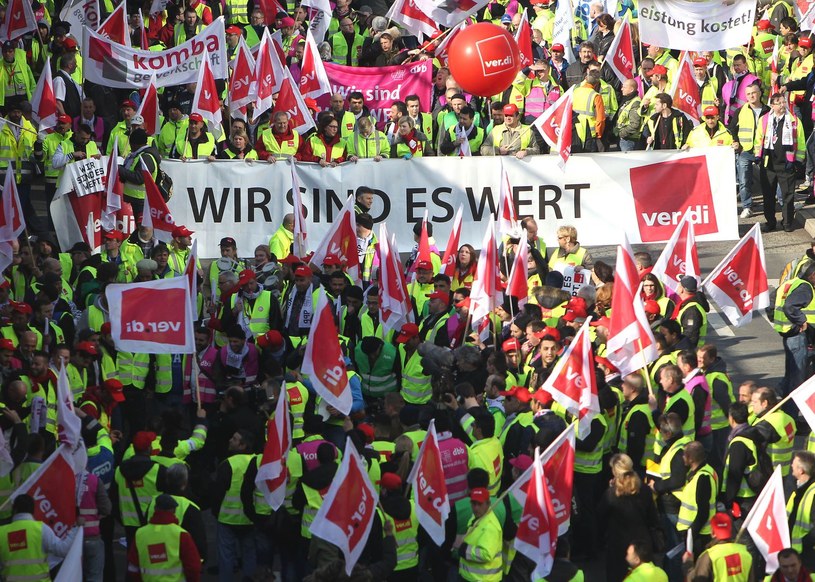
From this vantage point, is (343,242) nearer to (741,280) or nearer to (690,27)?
(741,280)

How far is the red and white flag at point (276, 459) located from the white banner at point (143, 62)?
10.2 m

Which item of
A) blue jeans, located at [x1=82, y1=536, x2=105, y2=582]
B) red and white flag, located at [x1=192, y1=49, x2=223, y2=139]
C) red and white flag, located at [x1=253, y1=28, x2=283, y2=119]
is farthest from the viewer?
red and white flag, located at [x1=253, y1=28, x2=283, y2=119]

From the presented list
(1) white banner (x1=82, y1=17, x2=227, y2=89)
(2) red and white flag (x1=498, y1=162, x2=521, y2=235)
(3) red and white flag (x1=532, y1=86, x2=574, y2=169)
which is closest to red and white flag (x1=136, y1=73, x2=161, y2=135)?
(1) white banner (x1=82, y1=17, x2=227, y2=89)

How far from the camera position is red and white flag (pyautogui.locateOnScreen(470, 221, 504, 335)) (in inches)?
635

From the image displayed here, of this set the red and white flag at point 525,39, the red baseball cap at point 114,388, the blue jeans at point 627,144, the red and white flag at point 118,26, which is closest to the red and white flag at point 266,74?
the red and white flag at point 118,26

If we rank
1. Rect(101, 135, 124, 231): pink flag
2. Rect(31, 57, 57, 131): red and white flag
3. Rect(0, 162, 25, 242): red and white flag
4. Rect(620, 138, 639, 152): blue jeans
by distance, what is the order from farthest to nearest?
Rect(620, 138, 639, 152): blue jeans, Rect(31, 57, 57, 131): red and white flag, Rect(101, 135, 124, 231): pink flag, Rect(0, 162, 25, 242): red and white flag

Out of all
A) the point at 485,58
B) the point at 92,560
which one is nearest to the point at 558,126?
the point at 485,58

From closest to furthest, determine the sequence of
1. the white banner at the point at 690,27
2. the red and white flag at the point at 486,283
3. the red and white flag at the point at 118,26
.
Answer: the red and white flag at the point at 486,283
the white banner at the point at 690,27
the red and white flag at the point at 118,26

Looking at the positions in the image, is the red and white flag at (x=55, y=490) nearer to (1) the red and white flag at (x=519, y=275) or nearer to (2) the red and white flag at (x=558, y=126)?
(1) the red and white flag at (x=519, y=275)

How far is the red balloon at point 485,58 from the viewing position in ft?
68.3

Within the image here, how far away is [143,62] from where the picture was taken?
2211 cm

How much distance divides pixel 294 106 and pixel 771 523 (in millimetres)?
10425

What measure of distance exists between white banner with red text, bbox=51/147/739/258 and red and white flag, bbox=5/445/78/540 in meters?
8.44

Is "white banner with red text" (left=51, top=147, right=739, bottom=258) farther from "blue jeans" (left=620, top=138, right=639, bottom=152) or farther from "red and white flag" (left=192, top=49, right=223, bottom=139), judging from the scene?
"blue jeans" (left=620, top=138, right=639, bottom=152)
